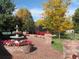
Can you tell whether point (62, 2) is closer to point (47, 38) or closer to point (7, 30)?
point (47, 38)

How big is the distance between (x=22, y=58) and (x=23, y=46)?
199 cm

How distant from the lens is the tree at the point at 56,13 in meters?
34.0

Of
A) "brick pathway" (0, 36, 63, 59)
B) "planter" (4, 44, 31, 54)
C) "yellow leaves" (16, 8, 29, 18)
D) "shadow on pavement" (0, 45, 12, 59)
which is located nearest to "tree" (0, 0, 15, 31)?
"brick pathway" (0, 36, 63, 59)

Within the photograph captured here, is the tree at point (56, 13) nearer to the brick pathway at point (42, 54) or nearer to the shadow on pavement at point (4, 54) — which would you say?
the brick pathway at point (42, 54)

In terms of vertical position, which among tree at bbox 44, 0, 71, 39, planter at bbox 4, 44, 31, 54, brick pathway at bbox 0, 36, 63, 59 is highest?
tree at bbox 44, 0, 71, 39

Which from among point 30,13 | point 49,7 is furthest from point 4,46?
point 30,13

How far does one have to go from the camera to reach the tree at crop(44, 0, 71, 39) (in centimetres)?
3403

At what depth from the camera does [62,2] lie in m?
34.2

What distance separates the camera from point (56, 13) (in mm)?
34281

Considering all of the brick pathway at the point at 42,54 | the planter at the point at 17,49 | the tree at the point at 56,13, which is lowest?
the brick pathway at the point at 42,54

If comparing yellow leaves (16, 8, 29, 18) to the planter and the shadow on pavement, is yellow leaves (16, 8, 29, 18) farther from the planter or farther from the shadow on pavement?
the planter

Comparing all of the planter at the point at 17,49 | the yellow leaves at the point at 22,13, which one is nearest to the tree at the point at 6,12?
the planter at the point at 17,49

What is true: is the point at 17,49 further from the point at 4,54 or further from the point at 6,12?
the point at 6,12

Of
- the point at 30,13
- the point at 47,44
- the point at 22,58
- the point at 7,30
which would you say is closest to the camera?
the point at 22,58
